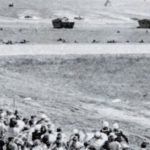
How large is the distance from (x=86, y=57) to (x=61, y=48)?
1.90 meters

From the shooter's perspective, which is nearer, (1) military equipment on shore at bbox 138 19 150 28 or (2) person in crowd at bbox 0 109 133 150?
(2) person in crowd at bbox 0 109 133 150

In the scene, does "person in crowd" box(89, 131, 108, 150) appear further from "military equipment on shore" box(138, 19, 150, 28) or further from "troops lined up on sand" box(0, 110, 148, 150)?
"military equipment on shore" box(138, 19, 150, 28)

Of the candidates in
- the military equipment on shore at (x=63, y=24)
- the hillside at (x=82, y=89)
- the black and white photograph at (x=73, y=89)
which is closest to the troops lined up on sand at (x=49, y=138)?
the black and white photograph at (x=73, y=89)

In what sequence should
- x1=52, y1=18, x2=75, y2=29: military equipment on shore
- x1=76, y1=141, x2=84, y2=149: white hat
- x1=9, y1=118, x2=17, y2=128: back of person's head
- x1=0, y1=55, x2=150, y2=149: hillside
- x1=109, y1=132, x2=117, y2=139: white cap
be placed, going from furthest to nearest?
x1=52, y1=18, x2=75, y2=29: military equipment on shore
x1=0, y1=55, x2=150, y2=149: hillside
x1=9, y1=118, x2=17, y2=128: back of person's head
x1=76, y1=141, x2=84, y2=149: white hat
x1=109, y1=132, x2=117, y2=139: white cap

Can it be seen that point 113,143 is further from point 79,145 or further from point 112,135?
point 79,145

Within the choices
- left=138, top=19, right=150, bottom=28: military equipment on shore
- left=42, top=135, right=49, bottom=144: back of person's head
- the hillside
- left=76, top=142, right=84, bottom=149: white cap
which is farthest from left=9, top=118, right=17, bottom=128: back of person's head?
left=138, top=19, right=150, bottom=28: military equipment on shore

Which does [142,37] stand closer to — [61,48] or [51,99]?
[61,48]

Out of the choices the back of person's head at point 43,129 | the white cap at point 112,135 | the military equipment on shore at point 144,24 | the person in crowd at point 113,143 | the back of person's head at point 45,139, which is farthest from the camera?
the military equipment on shore at point 144,24

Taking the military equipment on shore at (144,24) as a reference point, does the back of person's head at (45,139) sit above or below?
above

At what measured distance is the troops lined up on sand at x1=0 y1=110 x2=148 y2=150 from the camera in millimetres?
12930

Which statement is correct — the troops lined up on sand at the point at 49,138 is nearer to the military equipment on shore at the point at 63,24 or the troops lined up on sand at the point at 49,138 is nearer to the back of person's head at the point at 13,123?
the back of person's head at the point at 13,123

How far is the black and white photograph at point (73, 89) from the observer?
543 inches

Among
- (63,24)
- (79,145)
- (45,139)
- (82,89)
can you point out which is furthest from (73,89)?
(63,24)

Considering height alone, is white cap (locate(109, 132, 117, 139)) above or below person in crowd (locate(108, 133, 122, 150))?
above
